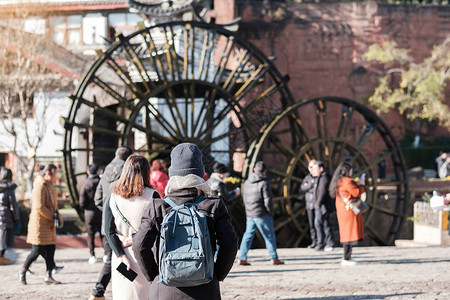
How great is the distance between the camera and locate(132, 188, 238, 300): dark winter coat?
14.1 feet

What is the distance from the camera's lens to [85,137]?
22078 mm

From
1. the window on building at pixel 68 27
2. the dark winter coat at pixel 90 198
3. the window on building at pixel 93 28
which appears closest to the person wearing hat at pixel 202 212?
the dark winter coat at pixel 90 198

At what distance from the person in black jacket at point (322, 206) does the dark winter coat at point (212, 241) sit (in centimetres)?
932

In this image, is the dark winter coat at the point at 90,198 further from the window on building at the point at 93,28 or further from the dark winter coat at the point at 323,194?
the window on building at the point at 93,28

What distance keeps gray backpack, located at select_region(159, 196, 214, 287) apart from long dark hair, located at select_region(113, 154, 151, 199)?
1302 mm

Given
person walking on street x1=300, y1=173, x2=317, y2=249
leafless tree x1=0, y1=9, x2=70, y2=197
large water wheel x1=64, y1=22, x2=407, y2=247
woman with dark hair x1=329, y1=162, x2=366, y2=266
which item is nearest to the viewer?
woman with dark hair x1=329, y1=162, x2=366, y2=266

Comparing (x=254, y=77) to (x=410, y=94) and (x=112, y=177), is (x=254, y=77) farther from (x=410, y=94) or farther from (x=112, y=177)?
(x=410, y=94)

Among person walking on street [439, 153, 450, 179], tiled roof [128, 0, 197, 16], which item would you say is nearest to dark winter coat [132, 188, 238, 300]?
tiled roof [128, 0, 197, 16]

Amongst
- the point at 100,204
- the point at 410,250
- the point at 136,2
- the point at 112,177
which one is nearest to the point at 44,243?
the point at 100,204

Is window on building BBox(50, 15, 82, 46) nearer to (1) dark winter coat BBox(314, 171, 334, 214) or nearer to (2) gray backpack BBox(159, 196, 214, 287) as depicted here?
(1) dark winter coat BBox(314, 171, 334, 214)

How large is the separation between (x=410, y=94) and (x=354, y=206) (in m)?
26.4

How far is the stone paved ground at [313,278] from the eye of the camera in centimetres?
853

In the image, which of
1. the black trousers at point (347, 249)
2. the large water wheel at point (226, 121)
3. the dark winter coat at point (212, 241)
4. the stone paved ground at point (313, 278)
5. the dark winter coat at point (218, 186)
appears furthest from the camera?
the large water wheel at point (226, 121)

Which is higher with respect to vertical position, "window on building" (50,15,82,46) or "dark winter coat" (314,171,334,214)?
"window on building" (50,15,82,46)
